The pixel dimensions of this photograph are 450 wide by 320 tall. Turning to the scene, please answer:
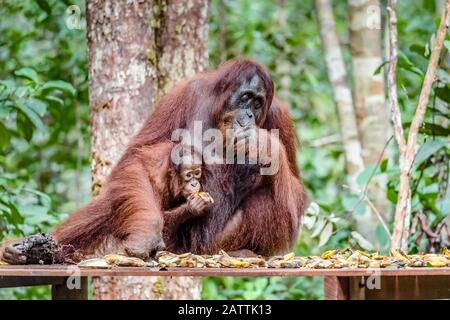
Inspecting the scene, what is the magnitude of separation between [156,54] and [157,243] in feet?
5.23

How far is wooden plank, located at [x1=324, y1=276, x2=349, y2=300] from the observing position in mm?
2881

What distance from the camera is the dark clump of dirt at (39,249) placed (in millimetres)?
2920

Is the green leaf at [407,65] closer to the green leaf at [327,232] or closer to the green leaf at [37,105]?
the green leaf at [327,232]

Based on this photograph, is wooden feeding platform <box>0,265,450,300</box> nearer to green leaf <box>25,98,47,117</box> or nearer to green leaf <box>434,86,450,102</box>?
green leaf <box>25,98,47,117</box>

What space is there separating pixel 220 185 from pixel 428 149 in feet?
4.50

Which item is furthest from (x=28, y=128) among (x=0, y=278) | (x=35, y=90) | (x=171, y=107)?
(x=0, y=278)

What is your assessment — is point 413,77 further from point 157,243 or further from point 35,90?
point 157,243

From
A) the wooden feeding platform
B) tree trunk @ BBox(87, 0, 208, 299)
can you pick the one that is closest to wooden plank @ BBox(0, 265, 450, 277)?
the wooden feeding platform

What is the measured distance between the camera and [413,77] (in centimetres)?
823

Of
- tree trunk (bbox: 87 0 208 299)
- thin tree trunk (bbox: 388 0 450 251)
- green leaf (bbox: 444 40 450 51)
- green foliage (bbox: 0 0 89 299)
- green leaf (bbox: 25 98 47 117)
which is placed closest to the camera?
thin tree trunk (bbox: 388 0 450 251)

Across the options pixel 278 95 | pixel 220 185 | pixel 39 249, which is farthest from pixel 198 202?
pixel 278 95

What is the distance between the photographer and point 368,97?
5.54m

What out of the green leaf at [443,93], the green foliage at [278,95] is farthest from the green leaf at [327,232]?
the green leaf at [443,93]

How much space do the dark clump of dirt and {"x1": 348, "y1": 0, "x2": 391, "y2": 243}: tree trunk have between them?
2971 millimetres
